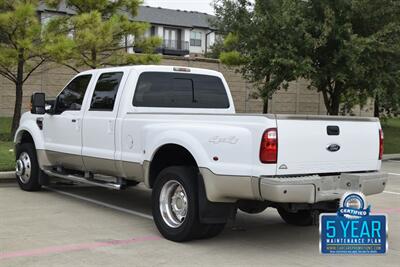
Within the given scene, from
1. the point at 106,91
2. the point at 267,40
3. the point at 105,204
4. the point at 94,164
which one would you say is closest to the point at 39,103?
the point at 106,91

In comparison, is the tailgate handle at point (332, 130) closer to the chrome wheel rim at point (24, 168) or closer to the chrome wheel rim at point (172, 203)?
the chrome wheel rim at point (172, 203)

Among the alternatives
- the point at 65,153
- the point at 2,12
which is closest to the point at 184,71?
the point at 65,153

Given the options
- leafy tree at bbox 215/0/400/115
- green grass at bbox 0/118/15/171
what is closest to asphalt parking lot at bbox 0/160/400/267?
green grass at bbox 0/118/15/171

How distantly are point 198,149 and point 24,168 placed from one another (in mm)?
4477

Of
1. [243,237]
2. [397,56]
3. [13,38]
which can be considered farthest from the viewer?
[397,56]

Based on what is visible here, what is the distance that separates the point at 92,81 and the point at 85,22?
819 cm

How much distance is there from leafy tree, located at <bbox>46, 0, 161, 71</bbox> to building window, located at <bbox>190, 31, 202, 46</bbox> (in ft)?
166

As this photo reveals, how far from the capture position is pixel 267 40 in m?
18.6

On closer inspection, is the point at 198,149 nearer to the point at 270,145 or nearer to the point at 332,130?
the point at 270,145

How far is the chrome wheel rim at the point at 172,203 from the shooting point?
641cm

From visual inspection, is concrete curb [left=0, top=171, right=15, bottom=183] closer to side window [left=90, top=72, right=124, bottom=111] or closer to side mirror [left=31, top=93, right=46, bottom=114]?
side mirror [left=31, top=93, right=46, bottom=114]

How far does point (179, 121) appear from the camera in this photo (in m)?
6.39

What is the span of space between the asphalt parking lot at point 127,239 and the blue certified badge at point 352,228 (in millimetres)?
360

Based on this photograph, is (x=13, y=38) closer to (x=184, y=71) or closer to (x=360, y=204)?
(x=184, y=71)
